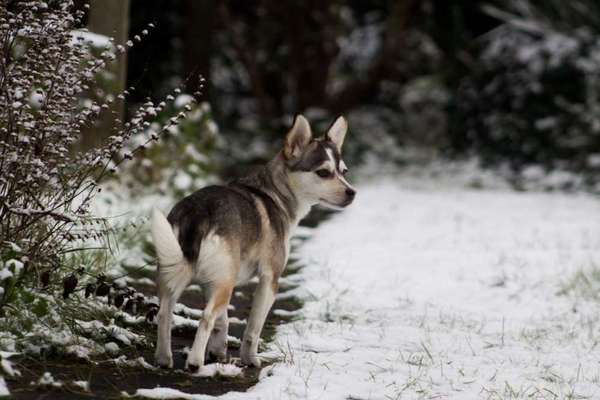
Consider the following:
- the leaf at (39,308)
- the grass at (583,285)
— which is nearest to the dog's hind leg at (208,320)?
the leaf at (39,308)

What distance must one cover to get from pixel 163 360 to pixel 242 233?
2.50 ft

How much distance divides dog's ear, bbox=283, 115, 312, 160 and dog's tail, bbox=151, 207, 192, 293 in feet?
4.03

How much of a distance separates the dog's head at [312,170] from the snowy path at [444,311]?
0.89m

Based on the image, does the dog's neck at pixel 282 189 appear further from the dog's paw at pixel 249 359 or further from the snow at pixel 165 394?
the snow at pixel 165 394

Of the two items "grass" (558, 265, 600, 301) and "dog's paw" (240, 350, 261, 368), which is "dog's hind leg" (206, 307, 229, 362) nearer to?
"dog's paw" (240, 350, 261, 368)

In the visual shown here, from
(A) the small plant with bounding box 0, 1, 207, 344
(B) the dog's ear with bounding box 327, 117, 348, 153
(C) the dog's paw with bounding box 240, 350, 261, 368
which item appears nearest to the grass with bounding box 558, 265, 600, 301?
(B) the dog's ear with bounding box 327, 117, 348, 153

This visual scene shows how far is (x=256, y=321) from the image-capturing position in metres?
5.04

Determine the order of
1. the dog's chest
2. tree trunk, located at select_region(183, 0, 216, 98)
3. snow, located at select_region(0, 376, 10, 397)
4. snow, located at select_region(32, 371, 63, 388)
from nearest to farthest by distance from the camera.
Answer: snow, located at select_region(0, 376, 10, 397) → snow, located at select_region(32, 371, 63, 388) → the dog's chest → tree trunk, located at select_region(183, 0, 216, 98)

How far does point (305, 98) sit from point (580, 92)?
5657mm

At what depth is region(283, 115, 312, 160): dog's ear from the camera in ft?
17.8

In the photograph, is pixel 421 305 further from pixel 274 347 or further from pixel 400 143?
pixel 400 143

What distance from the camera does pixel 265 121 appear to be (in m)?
19.6

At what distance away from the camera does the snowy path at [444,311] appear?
4.78m

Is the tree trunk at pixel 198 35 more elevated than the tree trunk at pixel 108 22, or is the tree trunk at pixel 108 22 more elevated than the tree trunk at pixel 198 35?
the tree trunk at pixel 198 35
